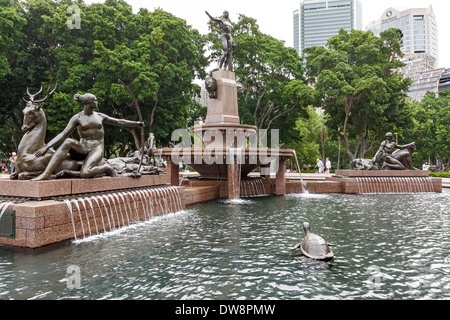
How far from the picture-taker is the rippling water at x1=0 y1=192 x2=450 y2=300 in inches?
156

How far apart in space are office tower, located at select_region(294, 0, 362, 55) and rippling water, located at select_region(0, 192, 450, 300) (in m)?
181

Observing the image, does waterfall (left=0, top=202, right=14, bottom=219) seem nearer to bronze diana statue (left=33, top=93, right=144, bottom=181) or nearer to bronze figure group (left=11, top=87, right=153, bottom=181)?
bronze figure group (left=11, top=87, right=153, bottom=181)

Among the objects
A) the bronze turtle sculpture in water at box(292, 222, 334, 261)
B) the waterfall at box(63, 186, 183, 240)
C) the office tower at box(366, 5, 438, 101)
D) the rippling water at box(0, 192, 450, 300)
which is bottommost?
the rippling water at box(0, 192, 450, 300)

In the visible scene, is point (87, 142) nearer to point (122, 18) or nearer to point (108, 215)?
point (108, 215)

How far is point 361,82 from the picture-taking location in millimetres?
27828

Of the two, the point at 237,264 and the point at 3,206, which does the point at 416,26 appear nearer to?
the point at 237,264

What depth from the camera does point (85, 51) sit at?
26781 mm

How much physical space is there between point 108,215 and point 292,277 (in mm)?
4620

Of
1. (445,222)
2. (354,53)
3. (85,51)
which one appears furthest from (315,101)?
(445,222)

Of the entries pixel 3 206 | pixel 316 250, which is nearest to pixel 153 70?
pixel 3 206

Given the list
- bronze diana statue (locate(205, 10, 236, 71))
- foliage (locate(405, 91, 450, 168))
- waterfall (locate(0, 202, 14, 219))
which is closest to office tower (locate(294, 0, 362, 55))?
foliage (locate(405, 91, 450, 168))

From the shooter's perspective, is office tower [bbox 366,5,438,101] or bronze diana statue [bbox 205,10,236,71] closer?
bronze diana statue [bbox 205,10,236,71]

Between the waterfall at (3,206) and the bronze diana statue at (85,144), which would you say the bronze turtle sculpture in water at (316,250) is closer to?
the bronze diana statue at (85,144)

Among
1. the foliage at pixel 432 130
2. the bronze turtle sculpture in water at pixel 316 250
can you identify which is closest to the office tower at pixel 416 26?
the foliage at pixel 432 130
